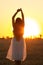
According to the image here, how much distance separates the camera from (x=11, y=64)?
16.4 metres

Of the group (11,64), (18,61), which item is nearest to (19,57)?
(18,61)

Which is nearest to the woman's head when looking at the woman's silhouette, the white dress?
the woman's silhouette

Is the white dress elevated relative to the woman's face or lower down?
lower down

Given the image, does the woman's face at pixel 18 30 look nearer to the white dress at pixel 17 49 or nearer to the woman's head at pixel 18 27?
the woman's head at pixel 18 27

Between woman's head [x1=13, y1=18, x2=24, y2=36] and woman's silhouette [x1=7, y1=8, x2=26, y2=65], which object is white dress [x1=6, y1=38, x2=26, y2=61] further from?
woman's head [x1=13, y1=18, x2=24, y2=36]

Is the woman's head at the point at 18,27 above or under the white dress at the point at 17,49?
above

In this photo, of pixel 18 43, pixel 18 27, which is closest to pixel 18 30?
pixel 18 27

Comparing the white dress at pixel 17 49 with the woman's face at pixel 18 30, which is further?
the white dress at pixel 17 49

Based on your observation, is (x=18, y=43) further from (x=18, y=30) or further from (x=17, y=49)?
(x=18, y=30)

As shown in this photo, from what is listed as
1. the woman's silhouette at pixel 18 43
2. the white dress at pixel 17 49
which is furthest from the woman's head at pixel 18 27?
the white dress at pixel 17 49

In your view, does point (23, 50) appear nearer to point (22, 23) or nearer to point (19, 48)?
point (19, 48)

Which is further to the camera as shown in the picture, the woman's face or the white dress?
the white dress

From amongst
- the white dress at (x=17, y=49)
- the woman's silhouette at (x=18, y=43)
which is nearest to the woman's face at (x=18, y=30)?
the woman's silhouette at (x=18, y=43)

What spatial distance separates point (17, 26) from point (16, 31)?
148mm
